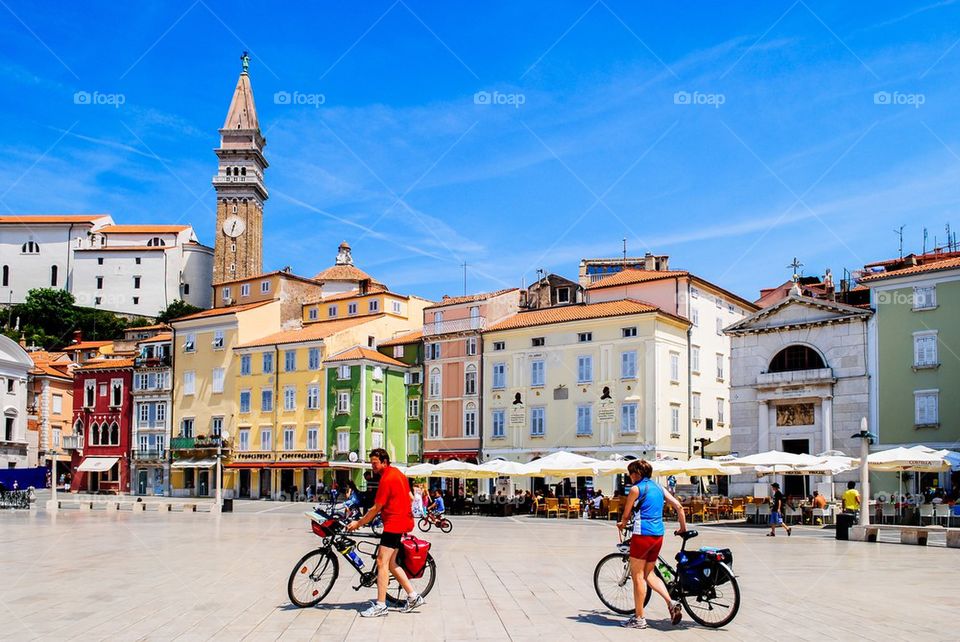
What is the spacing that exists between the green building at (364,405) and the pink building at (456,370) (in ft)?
7.61

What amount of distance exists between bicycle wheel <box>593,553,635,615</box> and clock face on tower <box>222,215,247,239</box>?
12023 cm

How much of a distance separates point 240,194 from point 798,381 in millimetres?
96004

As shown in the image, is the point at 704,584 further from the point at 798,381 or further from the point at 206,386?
the point at 206,386

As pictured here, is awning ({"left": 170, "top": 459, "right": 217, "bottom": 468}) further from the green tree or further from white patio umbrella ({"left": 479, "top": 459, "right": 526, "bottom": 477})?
the green tree

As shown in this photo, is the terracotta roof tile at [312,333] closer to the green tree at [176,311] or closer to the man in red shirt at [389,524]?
the green tree at [176,311]

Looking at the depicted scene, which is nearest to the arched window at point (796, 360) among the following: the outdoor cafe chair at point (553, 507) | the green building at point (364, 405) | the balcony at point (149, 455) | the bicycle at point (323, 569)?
the outdoor cafe chair at point (553, 507)

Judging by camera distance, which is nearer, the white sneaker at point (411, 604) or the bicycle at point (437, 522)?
the white sneaker at point (411, 604)

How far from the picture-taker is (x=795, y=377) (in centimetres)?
4697

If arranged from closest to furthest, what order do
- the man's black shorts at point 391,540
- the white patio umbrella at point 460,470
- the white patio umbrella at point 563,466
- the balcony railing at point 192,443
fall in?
1. the man's black shorts at point 391,540
2. the white patio umbrella at point 563,466
3. the white patio umbrella at point 460,470
4. the balcony railing at point 192,443

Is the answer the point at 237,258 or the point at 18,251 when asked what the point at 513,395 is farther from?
the point at 18,251

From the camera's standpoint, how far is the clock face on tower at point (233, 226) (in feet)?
419

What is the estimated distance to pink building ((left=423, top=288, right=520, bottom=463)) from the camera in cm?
6272

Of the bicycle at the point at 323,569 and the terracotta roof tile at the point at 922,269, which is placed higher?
the terracotta roof tile at the point at 922,269

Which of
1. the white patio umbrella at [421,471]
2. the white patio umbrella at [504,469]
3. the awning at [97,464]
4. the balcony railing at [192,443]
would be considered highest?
the white patio umbrella at [504,469]
